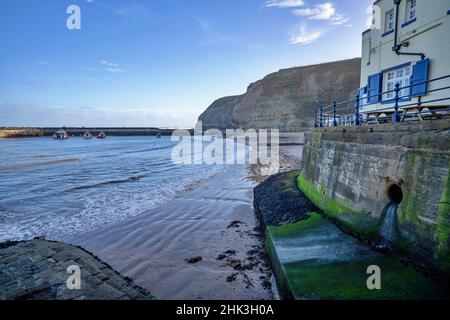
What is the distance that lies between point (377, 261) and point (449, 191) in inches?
73.9

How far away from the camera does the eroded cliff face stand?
7731 centimetres

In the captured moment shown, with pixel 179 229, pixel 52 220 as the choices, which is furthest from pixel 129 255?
pixel 52 220

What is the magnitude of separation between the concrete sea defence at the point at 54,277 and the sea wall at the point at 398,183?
17.7 ft

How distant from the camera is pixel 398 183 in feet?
17.9

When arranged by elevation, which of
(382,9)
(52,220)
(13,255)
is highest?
(382,9)

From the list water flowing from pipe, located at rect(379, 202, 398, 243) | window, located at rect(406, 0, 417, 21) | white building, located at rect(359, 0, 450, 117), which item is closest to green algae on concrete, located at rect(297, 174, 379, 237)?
water flowing from pipe, located at rect(379, 202, 398, 243)

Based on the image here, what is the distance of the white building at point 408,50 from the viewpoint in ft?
31.0

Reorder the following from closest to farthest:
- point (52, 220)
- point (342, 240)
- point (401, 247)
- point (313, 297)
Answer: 1. point (313, 297)
2. point (401, 247)
3. point (342, 240)
4. point (52, 220)

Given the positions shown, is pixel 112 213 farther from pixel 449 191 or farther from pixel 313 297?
pixel 449 191

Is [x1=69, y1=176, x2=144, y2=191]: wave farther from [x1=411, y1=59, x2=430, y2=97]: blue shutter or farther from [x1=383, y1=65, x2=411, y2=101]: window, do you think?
[x1=411, y1=59, x2=430, y2=97]: blue shutter

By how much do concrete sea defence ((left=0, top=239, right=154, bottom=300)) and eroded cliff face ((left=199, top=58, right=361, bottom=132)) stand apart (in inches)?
2922

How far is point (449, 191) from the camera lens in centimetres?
425

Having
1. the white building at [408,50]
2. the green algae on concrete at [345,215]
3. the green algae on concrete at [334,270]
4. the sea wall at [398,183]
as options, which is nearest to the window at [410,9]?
the white building at [408,50]

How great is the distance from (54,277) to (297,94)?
86824mm
